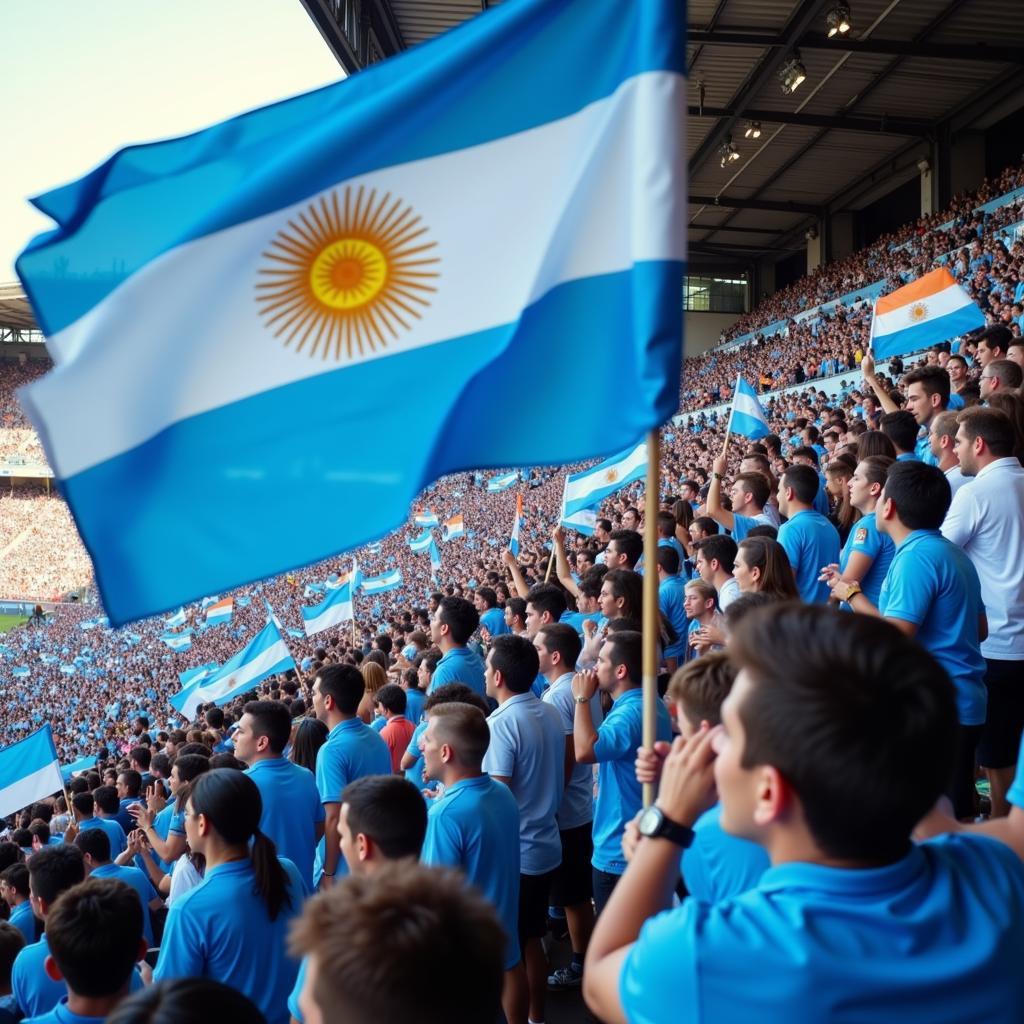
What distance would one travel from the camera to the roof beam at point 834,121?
25969 mm

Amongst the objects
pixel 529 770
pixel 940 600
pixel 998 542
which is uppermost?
pixel 998 542

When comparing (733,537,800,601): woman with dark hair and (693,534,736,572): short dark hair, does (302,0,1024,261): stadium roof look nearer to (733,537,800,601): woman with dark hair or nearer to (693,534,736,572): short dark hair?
(693,534,736,572): short dark hair

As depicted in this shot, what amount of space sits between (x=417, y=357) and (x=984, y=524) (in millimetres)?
2704

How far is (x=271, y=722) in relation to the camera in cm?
440

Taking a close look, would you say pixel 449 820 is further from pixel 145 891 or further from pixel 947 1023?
pixel 145 891

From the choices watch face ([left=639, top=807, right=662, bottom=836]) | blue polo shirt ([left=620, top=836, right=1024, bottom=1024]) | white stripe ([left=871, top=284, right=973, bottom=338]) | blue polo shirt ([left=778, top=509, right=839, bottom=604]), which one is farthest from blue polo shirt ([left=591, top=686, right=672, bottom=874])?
white stripe ([left=871, top=284, right=973, bottom=338])

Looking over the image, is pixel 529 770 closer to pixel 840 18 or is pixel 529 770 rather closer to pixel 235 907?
pixel 235 907

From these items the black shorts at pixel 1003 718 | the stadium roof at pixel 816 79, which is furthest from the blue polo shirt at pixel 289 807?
the stadium roof at pixel 816 79

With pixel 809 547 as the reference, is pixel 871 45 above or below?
above

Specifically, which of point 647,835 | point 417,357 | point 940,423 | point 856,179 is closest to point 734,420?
point 940,423

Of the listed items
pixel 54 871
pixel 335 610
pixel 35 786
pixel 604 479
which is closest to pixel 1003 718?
pixel 54 871

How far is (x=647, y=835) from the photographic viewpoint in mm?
1622

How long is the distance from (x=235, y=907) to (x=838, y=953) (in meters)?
2.19

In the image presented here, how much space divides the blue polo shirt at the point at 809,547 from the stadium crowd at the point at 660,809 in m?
0.02
